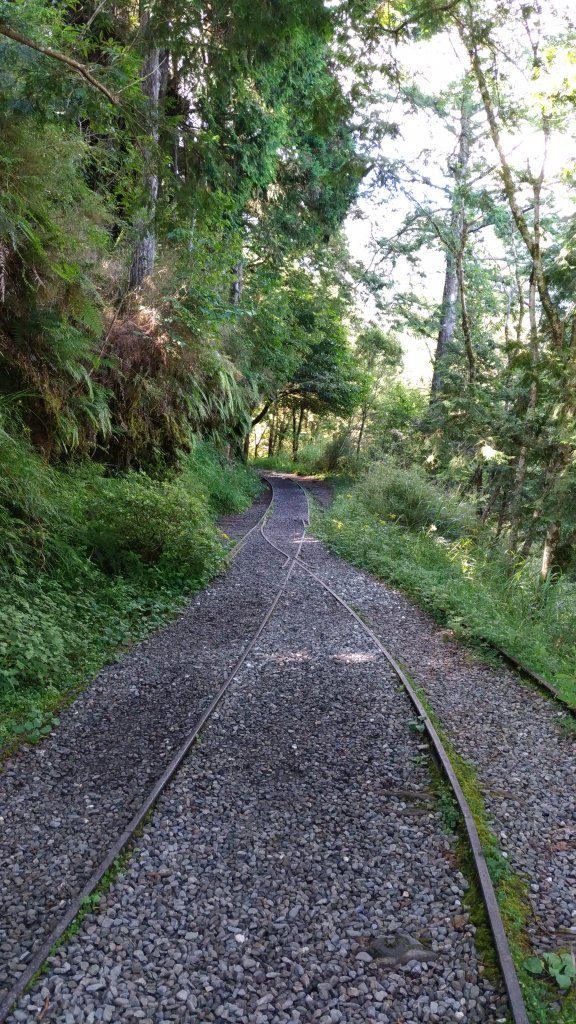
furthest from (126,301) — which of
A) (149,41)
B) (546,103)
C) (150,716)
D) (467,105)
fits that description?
(467,105)

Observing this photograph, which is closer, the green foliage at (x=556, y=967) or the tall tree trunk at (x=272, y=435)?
the green foliage at (x=556, y=967)

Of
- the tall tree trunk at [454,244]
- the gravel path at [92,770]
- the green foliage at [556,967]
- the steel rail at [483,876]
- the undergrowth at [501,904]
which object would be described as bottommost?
the gravel path at [92,770]

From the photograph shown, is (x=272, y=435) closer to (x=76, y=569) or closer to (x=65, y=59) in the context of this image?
(x=76, y=569)

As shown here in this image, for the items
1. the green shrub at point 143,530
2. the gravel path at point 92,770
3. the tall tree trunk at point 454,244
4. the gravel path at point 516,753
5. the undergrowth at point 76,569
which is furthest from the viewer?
the tall tree trunk at point 454,244

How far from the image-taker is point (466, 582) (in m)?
9.88

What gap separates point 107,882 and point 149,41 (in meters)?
6.15

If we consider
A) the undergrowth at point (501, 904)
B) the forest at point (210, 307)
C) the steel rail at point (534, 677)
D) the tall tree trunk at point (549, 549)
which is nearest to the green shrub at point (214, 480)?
the forest at point (210, 307)

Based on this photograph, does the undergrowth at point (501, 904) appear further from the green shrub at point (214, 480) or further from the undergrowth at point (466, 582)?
the green shrub at point (214, 480)

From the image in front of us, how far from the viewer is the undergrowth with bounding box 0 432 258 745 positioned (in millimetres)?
5238

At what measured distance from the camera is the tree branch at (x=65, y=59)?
4242 mm

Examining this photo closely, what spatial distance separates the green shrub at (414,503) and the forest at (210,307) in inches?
2.4

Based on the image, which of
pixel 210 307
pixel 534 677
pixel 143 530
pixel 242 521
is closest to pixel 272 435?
pixel 242 521

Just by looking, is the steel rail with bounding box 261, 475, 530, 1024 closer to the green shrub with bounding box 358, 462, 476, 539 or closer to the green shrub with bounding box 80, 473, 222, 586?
the green shrub with bounding box 80, 473, 222, 586

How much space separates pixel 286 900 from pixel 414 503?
12.1 metres
